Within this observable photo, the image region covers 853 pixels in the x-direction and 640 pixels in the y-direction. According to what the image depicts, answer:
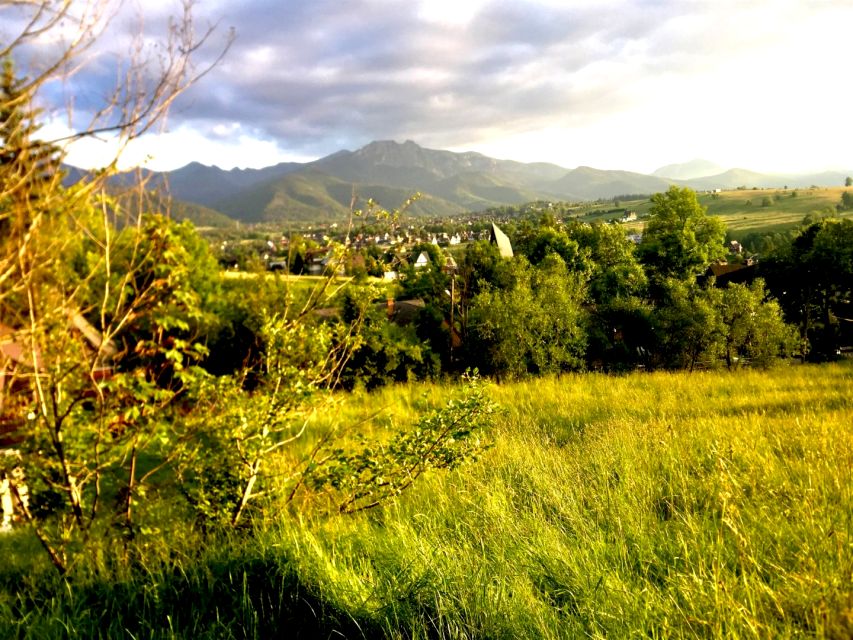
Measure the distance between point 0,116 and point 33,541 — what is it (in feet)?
16.3

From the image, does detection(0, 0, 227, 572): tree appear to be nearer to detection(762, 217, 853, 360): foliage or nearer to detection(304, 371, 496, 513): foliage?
detection(304, 371, 496, 513): foliage

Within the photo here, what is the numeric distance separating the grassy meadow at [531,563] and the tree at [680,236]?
28.8m

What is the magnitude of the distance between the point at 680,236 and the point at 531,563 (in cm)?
3269

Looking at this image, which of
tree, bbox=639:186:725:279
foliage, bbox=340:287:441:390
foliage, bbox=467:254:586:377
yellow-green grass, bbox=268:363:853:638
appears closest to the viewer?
yellow-green grass, bbox=268:363:853:638

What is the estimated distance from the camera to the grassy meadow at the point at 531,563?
97.9 inches

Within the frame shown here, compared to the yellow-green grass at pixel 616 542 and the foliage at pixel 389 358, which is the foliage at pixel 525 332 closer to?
the foliage at pixel 389 358

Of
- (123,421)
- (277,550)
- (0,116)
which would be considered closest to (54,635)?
(277,550)

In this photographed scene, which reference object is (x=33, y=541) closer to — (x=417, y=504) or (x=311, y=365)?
(x=311, y=365)

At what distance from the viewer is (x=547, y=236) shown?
33.9 metres

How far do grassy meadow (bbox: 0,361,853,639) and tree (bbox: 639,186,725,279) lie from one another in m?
28.8

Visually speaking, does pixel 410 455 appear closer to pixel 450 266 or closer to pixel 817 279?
pixel 450 266

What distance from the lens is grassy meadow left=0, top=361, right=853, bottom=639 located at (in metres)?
2.49

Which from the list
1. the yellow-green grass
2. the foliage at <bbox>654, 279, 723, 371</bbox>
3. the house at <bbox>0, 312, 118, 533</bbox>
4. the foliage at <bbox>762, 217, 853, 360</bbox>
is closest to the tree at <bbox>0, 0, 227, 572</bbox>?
the house at <bbox>0, 312, 118, 533</bbox>

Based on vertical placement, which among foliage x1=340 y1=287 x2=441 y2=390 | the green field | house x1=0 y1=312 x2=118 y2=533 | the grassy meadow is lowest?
foliage x1=340 y1=287 x2=441 y2=390
